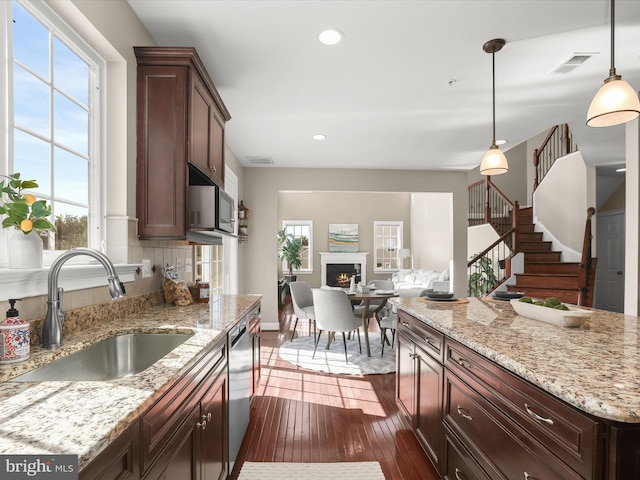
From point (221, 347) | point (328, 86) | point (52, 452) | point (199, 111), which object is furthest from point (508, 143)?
point (52, 452)

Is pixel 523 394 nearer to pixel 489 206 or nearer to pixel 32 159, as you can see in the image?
pixel 32 159

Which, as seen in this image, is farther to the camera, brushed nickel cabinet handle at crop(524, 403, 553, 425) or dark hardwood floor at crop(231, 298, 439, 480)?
dark hardwood floor at crop(231, 298, 439, 480)

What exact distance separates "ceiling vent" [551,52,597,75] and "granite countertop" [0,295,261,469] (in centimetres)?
309

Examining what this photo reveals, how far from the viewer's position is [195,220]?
230 cm

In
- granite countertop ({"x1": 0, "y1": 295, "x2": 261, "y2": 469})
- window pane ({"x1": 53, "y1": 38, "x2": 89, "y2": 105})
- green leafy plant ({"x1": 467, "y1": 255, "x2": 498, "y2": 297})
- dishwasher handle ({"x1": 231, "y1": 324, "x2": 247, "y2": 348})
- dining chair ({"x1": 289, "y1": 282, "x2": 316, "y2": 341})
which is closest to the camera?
granite countertop ({"x1": 0, "y1": 295, "x2": 261, "y2": 469})

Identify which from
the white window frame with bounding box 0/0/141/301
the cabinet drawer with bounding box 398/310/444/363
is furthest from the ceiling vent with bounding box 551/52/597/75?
the white window frame with bounding box 0/0/141/301

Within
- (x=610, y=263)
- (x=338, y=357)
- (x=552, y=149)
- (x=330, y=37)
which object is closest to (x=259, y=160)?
(x=338, y=357)

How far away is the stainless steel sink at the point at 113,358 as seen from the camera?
1308 mm

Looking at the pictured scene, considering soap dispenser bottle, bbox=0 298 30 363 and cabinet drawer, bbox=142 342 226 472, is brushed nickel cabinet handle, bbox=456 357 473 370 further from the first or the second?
soap dispenser bottle, bbox=0 298 30 363

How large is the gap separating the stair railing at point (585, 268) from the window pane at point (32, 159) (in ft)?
18.1

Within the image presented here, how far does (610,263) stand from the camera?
250 inches

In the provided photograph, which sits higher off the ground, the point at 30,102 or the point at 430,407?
the point at 30,102

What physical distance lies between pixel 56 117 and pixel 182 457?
157cm

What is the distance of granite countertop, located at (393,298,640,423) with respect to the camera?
94 cm
